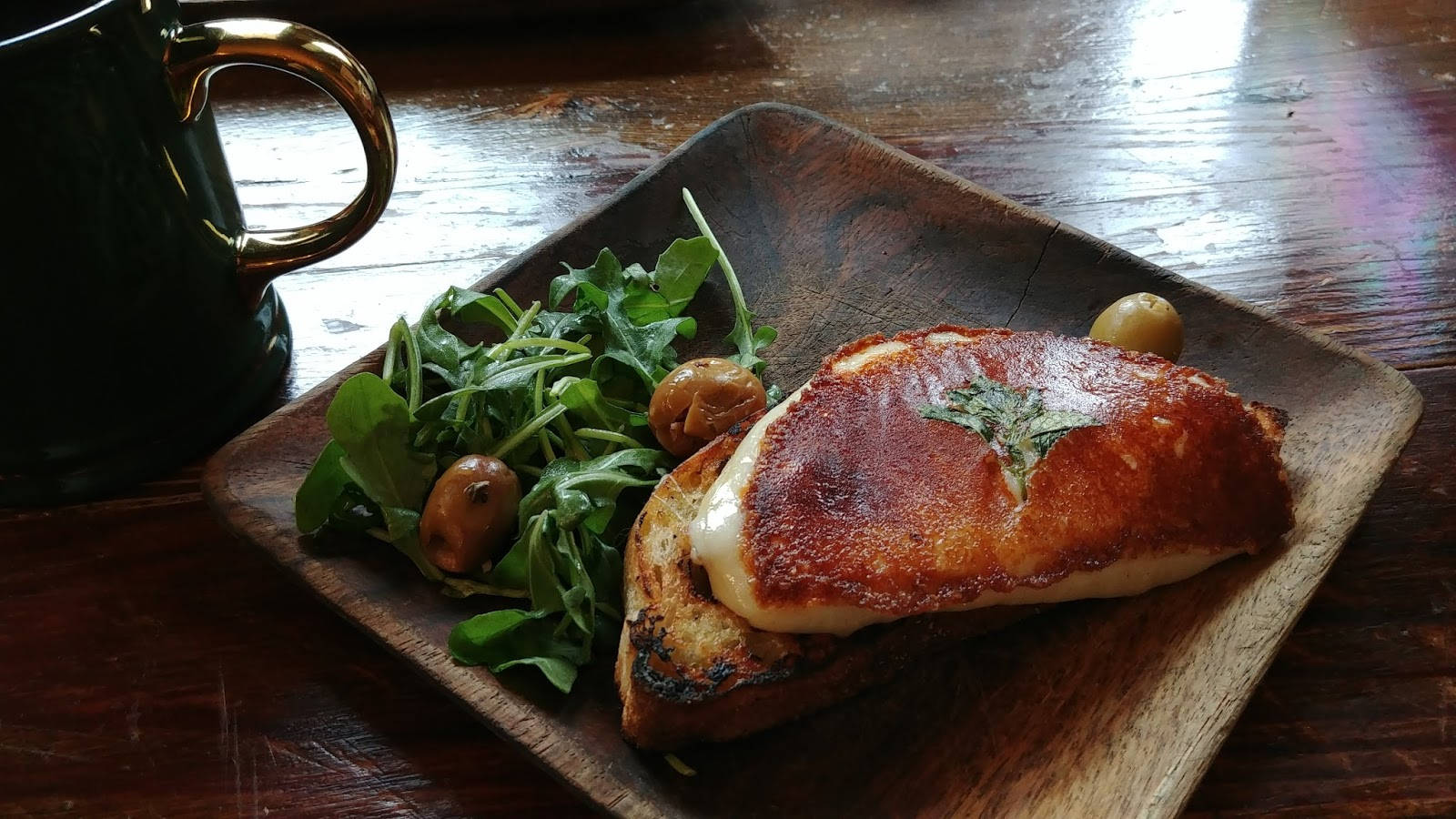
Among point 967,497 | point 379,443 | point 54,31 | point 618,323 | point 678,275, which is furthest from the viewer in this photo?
point 678,275

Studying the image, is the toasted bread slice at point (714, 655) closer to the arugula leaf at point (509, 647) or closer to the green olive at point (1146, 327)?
the arugula leaf at point (509, 647)

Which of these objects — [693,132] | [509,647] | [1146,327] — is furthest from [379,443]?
[693,132]

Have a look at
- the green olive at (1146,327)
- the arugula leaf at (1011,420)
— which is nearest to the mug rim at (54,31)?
the arugula leaf at (1011,420)

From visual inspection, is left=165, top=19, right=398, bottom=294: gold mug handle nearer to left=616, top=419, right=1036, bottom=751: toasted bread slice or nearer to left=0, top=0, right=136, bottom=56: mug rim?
left=0, top=0, right=136, bottom=56: mug rim

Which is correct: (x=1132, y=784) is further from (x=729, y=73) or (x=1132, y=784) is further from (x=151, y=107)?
(x=729, y=73)

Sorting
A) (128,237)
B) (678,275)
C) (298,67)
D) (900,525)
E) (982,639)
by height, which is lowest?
(982,639)

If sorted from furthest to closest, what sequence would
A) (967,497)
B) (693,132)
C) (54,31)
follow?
(693,132) → (967,497) → (54,31)

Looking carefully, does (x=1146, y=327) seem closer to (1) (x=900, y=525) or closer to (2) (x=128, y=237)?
(1) (x=900, y=525)
